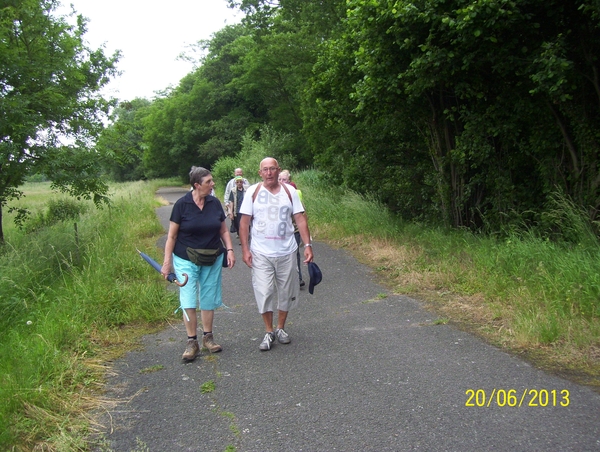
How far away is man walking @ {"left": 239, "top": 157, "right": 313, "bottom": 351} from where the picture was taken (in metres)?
5.39

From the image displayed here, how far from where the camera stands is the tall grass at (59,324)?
3.87 meters

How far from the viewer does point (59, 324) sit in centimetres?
585

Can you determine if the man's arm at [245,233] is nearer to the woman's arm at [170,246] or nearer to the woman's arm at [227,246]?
the woman's arm at [227,246]

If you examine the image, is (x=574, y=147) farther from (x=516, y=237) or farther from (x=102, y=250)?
(x=102, y=250)

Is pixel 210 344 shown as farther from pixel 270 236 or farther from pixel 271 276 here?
pixel 270 236

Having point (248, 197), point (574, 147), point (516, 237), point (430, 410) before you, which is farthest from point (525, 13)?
point (430, 410)

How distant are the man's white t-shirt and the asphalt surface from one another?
1050 millimetres

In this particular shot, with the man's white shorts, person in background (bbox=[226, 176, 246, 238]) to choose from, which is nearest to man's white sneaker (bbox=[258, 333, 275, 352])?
the man's white shorts

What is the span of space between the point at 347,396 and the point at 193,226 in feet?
7.10

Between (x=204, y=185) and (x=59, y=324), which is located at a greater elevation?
(x=204, y=185)

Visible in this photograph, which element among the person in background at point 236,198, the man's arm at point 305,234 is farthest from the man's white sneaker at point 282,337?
the person in background at point 236,198

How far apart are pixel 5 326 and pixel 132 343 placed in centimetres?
230
